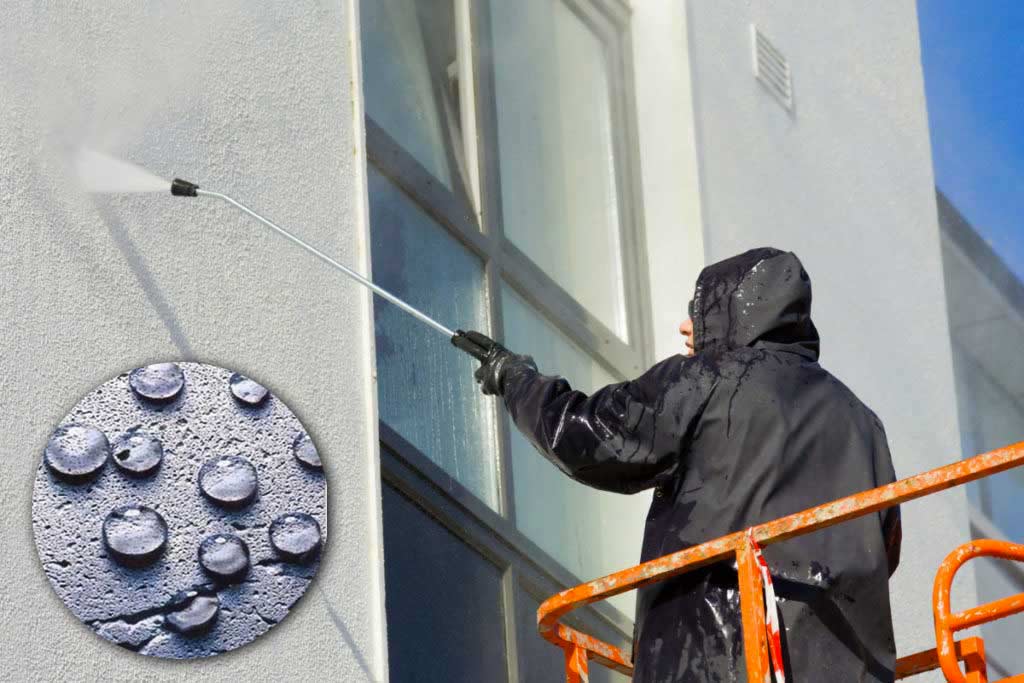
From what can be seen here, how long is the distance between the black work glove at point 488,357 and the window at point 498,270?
1.23 metres

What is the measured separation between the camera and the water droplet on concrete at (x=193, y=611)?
521 cm

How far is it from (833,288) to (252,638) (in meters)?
4.47

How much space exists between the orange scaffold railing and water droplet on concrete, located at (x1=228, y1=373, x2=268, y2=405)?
1218 millimetres

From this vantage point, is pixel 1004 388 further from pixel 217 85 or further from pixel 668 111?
pixel 217 85

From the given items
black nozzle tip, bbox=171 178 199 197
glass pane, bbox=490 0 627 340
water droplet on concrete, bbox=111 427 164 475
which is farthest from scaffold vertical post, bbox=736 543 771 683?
glass pane, bbox=490 0 627 340

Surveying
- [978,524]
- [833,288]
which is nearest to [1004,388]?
[978,524]

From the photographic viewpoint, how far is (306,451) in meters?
5.69

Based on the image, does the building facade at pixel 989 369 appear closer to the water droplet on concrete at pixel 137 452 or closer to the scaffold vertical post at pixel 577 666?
the scaffold vertical post at pixel 577 666

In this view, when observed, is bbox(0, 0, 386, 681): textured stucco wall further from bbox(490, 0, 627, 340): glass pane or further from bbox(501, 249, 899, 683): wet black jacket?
bbox(490, 0, 627, 340): glass pane

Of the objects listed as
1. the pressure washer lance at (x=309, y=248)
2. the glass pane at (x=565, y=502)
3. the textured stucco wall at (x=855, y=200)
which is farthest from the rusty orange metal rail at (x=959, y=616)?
the textured stucco wall at (x=855, y=200)

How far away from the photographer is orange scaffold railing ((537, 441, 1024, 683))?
4.17 meters

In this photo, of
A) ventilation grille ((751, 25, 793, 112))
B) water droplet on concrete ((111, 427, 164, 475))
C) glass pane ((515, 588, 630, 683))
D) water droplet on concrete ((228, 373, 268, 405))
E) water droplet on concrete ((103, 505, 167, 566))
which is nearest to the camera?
water droplet on concrete ((103, 505, 167, 566))

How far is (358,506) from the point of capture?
19.0 feet

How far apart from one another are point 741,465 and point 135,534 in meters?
1.69
